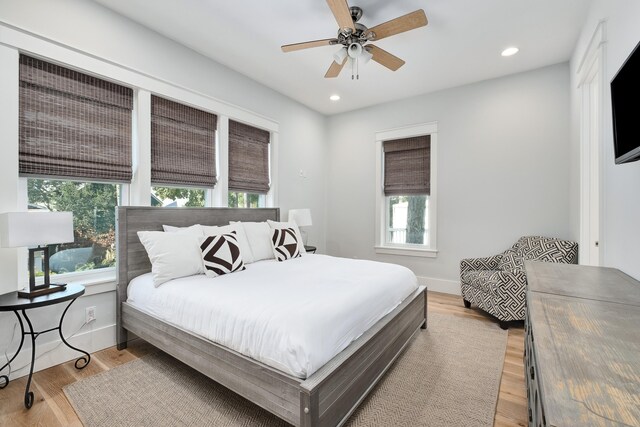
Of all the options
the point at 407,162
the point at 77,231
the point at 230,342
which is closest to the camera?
the point at 230,342

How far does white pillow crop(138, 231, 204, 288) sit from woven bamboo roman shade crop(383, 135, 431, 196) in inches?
124

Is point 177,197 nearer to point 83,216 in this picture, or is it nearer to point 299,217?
point 83,216

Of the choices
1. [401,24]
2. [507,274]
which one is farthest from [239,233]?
[507,274]

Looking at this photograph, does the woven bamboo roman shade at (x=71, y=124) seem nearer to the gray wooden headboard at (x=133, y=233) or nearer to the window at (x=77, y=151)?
the window at (x=77, y=151)

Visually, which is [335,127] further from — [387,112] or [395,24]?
[395,24]

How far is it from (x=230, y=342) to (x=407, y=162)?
3.72 m

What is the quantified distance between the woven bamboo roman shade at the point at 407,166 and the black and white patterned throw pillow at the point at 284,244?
2045 millimetres

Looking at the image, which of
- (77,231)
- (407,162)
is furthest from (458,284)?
(77,231)

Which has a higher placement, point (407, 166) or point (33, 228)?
point (407, 166)

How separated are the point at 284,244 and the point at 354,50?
206cm

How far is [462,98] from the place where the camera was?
401cm

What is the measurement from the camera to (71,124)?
2.35 m

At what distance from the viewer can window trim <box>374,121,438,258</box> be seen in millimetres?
4230

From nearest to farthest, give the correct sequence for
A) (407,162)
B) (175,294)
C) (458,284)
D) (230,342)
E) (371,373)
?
1. (230,342)
2. (371,373)
3. (175,294)
4. (458,284)
5. (407,162)
